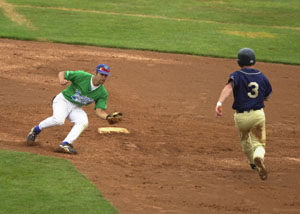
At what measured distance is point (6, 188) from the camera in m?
9.49

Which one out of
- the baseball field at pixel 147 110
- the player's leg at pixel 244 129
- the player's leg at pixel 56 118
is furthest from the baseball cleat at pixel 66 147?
the player's leg at pixel 244 129

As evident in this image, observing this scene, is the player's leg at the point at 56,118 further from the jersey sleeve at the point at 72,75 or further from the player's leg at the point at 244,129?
the player's leg at the point at 244,129

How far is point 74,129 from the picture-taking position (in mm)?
11758

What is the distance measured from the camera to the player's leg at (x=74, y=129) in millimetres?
11625

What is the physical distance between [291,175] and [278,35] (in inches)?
634

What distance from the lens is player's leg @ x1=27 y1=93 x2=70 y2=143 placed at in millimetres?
11789

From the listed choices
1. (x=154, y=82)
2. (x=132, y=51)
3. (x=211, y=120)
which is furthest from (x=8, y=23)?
(x=211, y=120)

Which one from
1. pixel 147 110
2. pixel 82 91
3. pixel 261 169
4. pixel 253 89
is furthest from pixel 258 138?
pixel 147 110

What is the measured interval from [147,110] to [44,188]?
6374 mm

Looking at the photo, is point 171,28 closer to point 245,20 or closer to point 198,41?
point 198,41

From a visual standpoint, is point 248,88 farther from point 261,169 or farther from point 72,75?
point 72,75

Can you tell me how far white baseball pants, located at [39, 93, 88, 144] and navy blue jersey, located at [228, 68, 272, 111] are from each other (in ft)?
9.07

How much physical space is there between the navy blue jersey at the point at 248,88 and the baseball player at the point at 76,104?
2.11 meters

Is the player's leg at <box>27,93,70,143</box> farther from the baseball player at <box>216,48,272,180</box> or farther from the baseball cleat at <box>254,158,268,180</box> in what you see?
the baseball cleat at <box>254,158,268,180</box>
